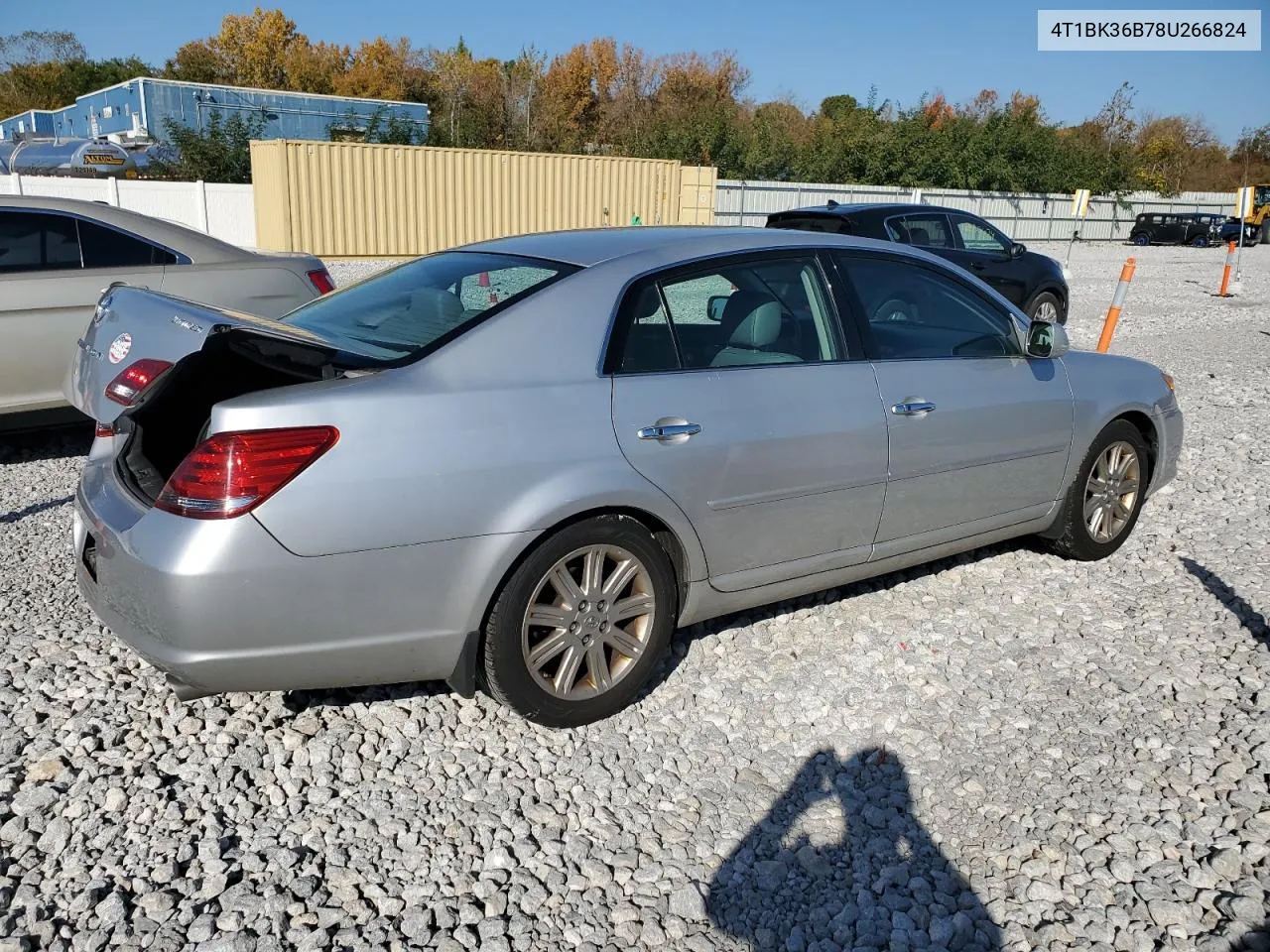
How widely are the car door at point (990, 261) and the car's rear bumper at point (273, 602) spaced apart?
10.8 m

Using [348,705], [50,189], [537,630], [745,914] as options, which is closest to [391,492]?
[537,630]

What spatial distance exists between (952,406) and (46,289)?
5.15 metres

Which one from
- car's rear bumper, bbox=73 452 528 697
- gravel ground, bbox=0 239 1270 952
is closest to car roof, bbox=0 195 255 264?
gravel ground, bbox=0 239 1270 952

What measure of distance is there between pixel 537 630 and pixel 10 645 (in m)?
2.12

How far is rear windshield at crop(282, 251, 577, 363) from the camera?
334 centimetres

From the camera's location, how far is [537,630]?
336 centimetres

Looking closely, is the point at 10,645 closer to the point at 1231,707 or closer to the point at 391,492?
the point at 391,492

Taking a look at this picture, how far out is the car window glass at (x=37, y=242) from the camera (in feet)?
19.8

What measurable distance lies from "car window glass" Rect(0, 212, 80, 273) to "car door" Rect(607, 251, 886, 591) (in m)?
4.36

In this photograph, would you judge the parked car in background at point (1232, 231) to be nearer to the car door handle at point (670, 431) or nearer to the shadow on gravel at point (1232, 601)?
the shadow on gravel at point (1232, 601)

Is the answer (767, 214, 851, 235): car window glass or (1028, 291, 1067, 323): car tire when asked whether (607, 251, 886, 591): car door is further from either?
(1028, 291, 1067, 323): car tire

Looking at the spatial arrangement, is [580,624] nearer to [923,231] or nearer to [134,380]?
[134,380]

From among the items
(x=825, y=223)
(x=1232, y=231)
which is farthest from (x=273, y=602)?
(x=1232, y=231)

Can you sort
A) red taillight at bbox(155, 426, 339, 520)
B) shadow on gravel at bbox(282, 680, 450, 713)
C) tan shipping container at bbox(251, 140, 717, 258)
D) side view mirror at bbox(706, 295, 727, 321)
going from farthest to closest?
tan shipping container at bbox(251, 140, 717, 258) < side view mirror at bbox(706, 295, 727, 321) < shadow on gravel at bbox(282, 680, 450, 713) < red taillight at bbox(155, 426, 339, 520)
